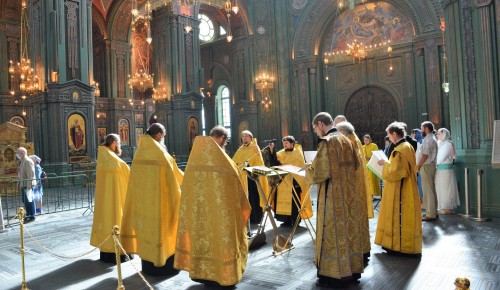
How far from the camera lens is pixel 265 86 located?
21406 millimetres

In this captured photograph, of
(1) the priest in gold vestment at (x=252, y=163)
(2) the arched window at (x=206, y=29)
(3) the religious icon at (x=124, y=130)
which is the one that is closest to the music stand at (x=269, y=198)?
(1) the priest in gold vestment at (x=252, y=163)

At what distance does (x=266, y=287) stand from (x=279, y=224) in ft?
11.9

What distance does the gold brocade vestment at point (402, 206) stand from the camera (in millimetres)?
5430

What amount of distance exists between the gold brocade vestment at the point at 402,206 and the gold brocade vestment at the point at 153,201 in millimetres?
2892

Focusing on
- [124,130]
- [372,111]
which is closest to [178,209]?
[372,111]

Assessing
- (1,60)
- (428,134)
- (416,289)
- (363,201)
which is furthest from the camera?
(1,60)

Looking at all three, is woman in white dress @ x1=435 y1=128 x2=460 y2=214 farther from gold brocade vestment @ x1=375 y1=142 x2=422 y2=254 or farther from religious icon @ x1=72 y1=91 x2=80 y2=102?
religious icon @ x1=72 y1=91 x2=80 y2=102

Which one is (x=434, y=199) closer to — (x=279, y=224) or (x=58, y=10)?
(x=279, y=224)

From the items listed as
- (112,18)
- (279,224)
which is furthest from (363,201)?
(112,18)

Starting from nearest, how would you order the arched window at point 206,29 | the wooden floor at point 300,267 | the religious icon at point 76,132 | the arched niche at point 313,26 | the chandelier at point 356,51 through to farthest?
the wooden floor at point 300,267 < the religious icon at point 76,132 < the chandelier at point 356,51 < the arched niche at point 313,26 < the arched window at point 206,29

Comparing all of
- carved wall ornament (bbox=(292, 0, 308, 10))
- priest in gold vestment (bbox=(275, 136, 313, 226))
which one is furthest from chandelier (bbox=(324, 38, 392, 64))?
priest in gold vestment (bbox=(275, 136, 313, 226))

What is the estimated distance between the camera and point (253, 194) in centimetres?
823

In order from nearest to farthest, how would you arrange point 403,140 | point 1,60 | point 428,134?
point 403,140
point 428,134
point 1,60

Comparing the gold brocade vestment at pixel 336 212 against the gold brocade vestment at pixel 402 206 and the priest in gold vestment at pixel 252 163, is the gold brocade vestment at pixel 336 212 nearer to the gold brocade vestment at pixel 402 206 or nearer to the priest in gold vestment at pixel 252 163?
the gold brocade vestment at pixel 402 206
